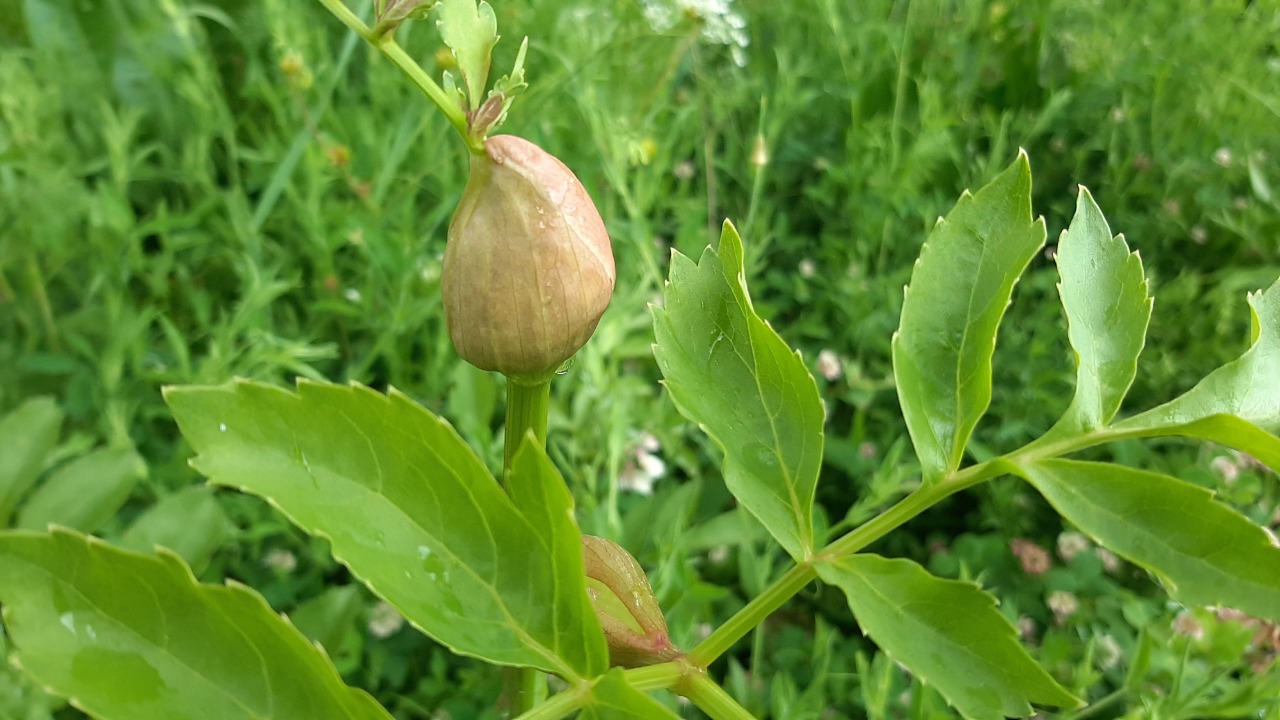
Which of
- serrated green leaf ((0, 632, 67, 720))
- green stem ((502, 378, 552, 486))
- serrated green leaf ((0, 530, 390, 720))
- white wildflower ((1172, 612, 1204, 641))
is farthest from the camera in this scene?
white wildflower ((1172, 612, 1204, 641))

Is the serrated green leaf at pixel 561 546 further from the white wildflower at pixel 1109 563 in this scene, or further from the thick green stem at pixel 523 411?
the white wildflower at pixel 1109 563

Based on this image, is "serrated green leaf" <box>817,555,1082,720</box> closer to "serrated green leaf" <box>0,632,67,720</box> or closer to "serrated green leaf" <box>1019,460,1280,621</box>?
"serrated green leaf" <box>1019,460,1280,621</box>

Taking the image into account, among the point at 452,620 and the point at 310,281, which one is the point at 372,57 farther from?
the point at 452,620

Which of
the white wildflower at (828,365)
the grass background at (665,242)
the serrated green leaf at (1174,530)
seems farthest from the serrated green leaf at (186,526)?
the white wildflower at (828,365)

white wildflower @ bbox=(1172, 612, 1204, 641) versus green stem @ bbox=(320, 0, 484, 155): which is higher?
green stem @ bbox=(320, 0, 484, 155)

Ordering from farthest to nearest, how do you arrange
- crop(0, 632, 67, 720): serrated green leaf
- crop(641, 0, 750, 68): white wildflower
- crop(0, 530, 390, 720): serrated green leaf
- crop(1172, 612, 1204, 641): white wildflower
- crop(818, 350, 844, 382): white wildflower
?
crop(641, 0, 750, 68): white wildflower, crop(818, 350, 844, 382): white wildflower, crop(1172, 612, 1204, 641): white wildflower, crop(0, 632, 67, 720): serrated green leaf, crop(0, 530, 390, 720): serrated green leaf

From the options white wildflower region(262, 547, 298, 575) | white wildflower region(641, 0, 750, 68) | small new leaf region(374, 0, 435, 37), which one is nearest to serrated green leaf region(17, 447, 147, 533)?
white wildflower region(262, 547, 298, 575)
